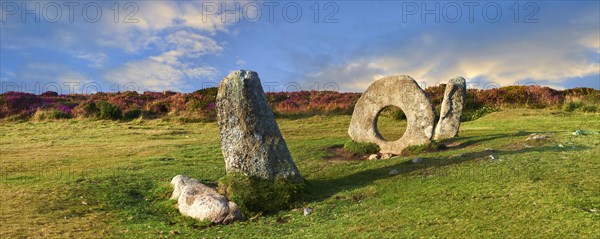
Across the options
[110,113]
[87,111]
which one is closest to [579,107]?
[110,113]

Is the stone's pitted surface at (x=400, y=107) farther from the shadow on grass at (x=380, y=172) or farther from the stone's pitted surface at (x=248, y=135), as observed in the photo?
the stone's pitted surface at (x=248, y=135)

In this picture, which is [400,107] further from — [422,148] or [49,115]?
[49,115]

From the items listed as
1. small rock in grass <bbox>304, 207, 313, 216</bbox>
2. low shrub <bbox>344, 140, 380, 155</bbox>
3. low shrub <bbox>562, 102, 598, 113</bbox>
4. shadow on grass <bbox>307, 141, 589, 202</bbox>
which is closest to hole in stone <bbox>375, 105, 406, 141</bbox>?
low shrub <bbox>344, 140, 380, 155</bbox>

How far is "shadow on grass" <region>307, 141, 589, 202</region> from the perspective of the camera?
37.8 ft

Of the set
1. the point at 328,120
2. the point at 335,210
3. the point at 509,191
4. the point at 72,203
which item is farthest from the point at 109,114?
the point at 509,191

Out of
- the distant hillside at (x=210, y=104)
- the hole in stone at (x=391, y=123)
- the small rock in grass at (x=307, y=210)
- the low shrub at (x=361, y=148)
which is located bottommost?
the small rock in grass at (x=307, y=210)

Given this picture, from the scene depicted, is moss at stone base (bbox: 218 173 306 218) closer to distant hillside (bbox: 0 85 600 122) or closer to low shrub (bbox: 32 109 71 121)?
distant hillside (bbox: 0 85 600 122)

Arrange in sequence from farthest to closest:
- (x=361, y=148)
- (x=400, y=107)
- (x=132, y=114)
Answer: (x=132, y=114), (x=400, y=107), (x=361, y=148)

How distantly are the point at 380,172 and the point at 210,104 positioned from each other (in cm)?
2463

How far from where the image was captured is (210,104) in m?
35.5

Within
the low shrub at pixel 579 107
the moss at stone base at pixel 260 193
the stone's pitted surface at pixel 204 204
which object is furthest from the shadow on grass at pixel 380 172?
the low shrub at pixel 579 107

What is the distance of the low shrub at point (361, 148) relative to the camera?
1747 centimetres

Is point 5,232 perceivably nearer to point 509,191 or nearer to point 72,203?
point 72,203

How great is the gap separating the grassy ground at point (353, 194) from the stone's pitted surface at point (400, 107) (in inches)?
58.2
